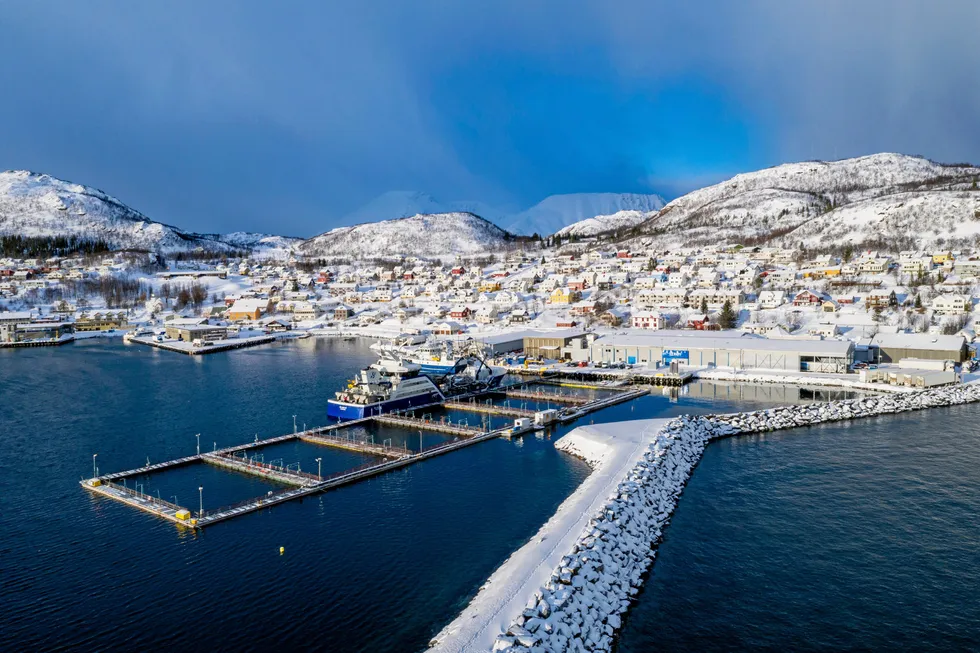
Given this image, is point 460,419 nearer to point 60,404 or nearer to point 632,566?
point 632,566

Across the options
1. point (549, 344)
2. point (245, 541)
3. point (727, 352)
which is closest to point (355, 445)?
point (245, 541)

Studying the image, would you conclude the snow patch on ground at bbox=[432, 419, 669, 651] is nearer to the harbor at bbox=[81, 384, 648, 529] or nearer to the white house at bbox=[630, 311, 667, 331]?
the harbor at bbox=[81, 384, 648, 529]

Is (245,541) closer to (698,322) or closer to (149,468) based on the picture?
(149,468)

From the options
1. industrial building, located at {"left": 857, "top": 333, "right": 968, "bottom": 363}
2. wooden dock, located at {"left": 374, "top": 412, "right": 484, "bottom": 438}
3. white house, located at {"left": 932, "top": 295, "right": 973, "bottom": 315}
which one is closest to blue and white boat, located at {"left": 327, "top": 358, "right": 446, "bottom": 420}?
wooden dock, located at {"left": 374, "top": 412, "right": 484, "bottom": 438}

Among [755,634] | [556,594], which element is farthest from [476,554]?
[755,634]

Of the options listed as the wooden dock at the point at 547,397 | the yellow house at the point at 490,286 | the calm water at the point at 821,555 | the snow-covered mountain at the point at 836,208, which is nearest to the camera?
the calm water at the point at 821,555

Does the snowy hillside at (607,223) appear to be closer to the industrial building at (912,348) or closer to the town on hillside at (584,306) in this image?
the town on hillside at (584,306)

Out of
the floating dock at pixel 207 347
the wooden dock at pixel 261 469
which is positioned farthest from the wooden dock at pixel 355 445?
the floating dock at pixel 207 347
